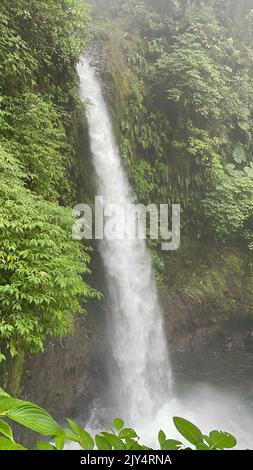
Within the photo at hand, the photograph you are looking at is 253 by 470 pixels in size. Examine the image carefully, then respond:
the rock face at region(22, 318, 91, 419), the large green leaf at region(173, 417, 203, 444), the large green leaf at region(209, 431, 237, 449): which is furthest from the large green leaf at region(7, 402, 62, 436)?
→ the rock face at region(22, 318, 91, 419)

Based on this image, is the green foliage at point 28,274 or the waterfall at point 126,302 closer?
the green foliage at point 28,274

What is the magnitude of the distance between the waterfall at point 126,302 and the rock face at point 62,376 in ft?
2.71

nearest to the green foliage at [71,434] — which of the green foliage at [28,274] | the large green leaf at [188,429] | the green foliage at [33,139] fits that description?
the large green leaf at [188,429]

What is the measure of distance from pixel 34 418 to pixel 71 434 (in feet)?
0.62

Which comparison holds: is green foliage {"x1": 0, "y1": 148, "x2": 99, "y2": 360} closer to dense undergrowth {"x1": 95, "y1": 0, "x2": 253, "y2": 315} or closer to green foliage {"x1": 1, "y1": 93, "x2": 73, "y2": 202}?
green foliage {"x1": 1, "y1": 93, "x2": 73, "y2": 202}

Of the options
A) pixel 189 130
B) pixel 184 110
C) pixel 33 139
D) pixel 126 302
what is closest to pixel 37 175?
pixel 33 139

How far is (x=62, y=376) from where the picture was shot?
6418mm

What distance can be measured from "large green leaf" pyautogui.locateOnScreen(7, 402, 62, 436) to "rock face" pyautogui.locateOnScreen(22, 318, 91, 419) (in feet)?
15.6

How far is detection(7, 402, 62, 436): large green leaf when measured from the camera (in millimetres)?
855

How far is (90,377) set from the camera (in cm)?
714

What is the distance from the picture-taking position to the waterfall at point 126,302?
25.1 feet

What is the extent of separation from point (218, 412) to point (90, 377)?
10.8 ft

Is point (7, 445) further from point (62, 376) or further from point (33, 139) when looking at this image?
point (62, 376)

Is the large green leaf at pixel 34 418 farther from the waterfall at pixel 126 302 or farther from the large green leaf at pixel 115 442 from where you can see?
the waterfall at pixel 126 302
